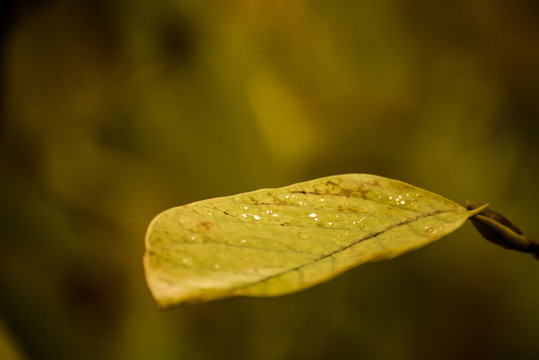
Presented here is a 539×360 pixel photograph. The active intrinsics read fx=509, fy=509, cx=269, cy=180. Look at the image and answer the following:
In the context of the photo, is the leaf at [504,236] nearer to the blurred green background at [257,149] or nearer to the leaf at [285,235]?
the leaf at [285,235]

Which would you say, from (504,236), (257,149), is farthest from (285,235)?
(257,149)

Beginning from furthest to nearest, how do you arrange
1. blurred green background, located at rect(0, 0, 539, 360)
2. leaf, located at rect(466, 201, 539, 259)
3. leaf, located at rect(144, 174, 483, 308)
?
blurred green background, located at rect(0, 0, 539, 360) → leaf, located at rect(466, 201, 539, 259) → leaf, located at rect(144, 174, 483, 308)

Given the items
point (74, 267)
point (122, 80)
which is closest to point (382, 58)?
point (122, 80)

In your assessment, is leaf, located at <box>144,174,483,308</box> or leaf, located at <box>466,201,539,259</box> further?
leaf, located at <box>466,201,539,259</box>

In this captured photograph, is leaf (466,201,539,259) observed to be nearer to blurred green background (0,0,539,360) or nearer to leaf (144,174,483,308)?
leaf (144,174,483,308)

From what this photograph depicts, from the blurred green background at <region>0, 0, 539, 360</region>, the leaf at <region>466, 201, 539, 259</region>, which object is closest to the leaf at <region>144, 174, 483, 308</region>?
the leaf at <region>466, 201, 539, 259</region>

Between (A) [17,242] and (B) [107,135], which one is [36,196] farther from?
(B) [107,135]

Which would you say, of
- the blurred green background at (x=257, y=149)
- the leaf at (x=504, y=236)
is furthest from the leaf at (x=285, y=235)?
the blurred green background at (x=257, y=149)
